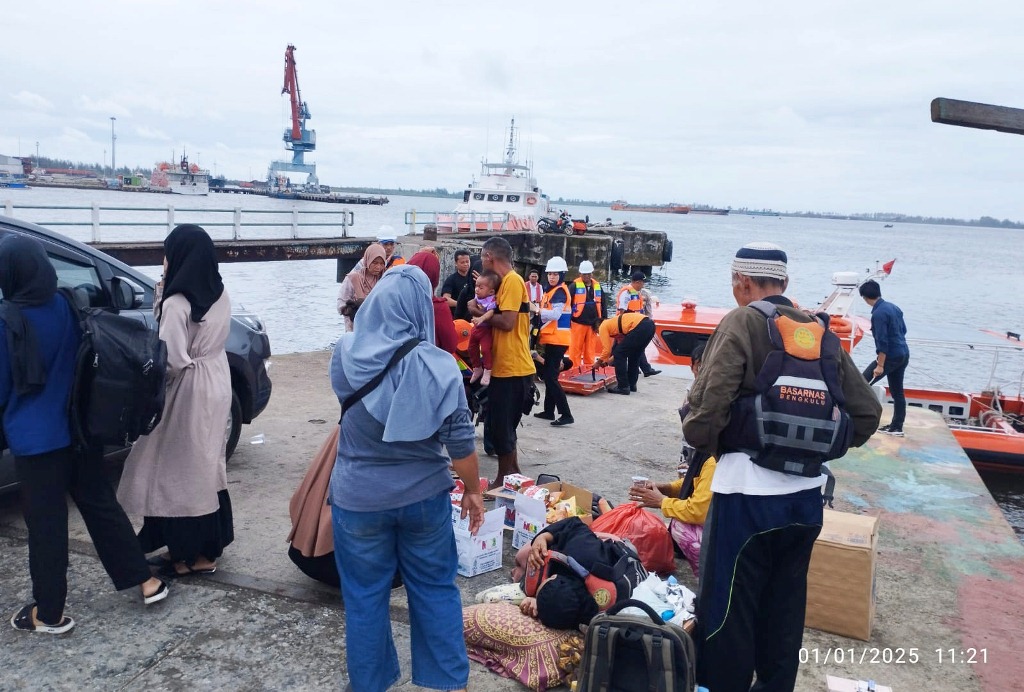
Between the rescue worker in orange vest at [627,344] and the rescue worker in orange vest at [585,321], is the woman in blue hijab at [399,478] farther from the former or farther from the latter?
the rescue worker in orange vest at [585,321]

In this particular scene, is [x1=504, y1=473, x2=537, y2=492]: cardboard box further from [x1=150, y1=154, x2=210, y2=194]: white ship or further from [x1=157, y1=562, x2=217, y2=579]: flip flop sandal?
[x1=150, y1=154, x2=210, y2=194]: white ship

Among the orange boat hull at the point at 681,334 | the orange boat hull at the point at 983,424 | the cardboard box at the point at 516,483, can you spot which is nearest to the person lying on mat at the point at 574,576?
the cardboard box at the point at 516,483

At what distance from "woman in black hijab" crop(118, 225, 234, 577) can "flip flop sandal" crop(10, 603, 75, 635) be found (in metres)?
0.55

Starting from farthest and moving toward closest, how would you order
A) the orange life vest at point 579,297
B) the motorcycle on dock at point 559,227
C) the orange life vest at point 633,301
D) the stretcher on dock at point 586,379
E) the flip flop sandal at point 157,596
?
the motorcycle on dock at point 559,227 < the orange life vest at point 633,301 < the orange life vest at point 579,297 < the stretcher on dock at point 586,379 < the flip flop sandal at point 157,596

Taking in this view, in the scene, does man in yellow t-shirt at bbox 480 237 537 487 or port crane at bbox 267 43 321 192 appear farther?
port crane at bbox 267 43 321 192

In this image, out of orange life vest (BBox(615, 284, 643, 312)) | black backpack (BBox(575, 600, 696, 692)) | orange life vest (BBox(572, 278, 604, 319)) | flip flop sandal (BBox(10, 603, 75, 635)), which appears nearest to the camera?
black backpack (BBox(575, 600, 696, 692))

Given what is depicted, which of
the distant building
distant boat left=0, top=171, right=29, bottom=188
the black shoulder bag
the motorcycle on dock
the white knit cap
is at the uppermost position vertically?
the distant building

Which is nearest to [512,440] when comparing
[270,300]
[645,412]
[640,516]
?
[640,516]

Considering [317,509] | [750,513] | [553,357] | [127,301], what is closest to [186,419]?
[317,509]

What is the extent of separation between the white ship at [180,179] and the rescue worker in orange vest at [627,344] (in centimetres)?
6568

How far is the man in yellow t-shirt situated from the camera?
520cm

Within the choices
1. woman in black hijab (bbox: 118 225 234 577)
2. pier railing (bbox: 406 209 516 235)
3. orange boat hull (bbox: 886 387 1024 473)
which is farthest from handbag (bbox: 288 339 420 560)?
pier railing (bbox: 406 209 516 235)

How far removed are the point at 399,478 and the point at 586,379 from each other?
6995mm

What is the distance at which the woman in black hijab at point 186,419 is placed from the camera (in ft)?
11.7
